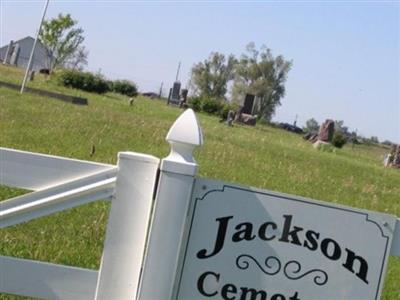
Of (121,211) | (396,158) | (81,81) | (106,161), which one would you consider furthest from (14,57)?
(121,211)

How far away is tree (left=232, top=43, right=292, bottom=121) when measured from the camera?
70062 mm

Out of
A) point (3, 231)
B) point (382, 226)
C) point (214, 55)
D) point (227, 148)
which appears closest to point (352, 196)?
point (227, 148)

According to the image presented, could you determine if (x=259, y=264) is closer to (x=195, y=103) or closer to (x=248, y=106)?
(x=248, y=106)

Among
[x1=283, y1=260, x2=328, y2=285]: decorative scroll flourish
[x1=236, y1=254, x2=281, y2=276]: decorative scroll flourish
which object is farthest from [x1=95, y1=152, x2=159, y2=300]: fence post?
[x1=283, y1=260, x2=328, y2=285]: decorative scroll flourish

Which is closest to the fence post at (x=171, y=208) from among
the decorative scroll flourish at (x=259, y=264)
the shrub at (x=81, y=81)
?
the decorative scroll flourish at (x=259, y=264)

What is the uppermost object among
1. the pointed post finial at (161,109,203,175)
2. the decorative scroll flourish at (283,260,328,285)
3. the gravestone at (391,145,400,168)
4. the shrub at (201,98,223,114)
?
the shrub at (201,98,223,114)

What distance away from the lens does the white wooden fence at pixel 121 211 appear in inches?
99.5

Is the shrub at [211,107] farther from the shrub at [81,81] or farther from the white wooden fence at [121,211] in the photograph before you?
the white wooden fence at [121,211]

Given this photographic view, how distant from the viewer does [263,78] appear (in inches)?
2781

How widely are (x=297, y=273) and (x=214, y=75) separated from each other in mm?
71320

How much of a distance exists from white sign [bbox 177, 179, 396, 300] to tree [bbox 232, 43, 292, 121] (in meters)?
67.0

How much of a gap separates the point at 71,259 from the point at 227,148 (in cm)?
884

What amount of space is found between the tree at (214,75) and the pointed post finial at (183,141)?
70.5 meters

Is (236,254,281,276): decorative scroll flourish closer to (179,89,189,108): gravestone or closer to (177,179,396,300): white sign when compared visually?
(177,179,396,300): white sign
